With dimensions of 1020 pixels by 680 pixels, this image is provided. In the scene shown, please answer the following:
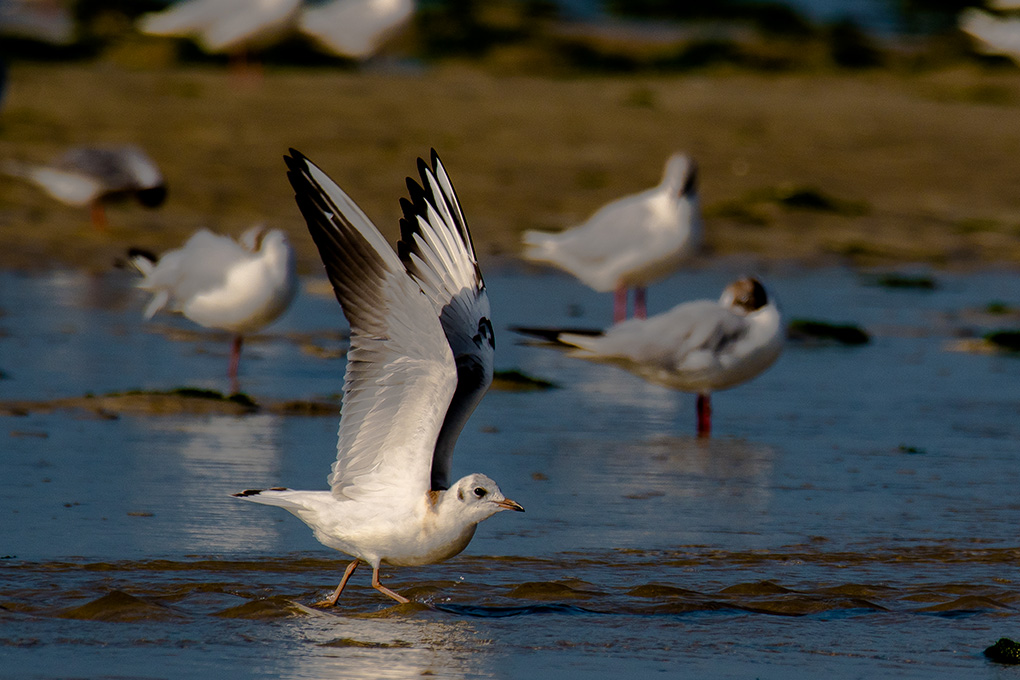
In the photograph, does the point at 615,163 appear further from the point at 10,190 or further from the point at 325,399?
the point at 325,399

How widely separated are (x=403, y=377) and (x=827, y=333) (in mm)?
5991

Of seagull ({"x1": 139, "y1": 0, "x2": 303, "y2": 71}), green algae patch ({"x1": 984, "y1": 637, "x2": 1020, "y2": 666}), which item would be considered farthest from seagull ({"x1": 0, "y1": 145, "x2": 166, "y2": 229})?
green algae patch ({"x1": 984, "y1": 637, "x2": 1020, "y2": 666})

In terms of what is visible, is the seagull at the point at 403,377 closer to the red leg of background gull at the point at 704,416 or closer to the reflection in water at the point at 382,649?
the reflection in water at the point at 382,649

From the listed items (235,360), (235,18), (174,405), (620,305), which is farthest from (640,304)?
(235,18)

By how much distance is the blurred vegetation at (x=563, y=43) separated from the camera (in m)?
24.2

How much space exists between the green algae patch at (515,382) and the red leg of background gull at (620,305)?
7.99 ft

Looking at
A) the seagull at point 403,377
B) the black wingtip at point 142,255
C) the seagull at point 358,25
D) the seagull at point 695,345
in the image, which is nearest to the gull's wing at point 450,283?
the seagull at point 403,377

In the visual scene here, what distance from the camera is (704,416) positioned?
8.20m

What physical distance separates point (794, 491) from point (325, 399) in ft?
8.31

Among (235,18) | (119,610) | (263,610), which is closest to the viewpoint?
(119,610)

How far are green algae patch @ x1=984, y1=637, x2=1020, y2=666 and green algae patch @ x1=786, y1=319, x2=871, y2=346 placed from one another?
5.90m

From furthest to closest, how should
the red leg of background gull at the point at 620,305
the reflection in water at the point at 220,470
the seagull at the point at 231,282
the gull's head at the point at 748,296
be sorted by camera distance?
the red leg of background gull at the point at 620,305 < the seagull at the point at 231,282 < the gull's head at the point at 748,296 < the reflection in water at the point at 220,470

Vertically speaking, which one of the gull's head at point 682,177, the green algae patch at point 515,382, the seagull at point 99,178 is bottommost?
the green algae patch at point 515,382

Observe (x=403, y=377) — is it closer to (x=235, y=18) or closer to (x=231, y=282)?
(x=231, y=282)
